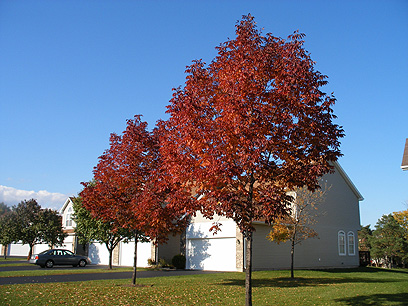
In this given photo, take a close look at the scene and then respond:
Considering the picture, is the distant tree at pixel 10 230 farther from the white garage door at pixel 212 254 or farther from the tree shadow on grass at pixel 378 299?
the tree shadow on grass at pixel 378 299

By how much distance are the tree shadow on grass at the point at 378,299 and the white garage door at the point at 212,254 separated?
488 inches

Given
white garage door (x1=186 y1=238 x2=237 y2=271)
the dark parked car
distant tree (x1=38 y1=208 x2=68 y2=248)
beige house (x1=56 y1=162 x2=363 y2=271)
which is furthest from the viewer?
distant tree (x1=38 y1=208 x2=68 y2=248)

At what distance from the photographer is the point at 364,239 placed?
57062 millimetres

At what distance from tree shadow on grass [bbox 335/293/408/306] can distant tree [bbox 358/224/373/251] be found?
1484 inches

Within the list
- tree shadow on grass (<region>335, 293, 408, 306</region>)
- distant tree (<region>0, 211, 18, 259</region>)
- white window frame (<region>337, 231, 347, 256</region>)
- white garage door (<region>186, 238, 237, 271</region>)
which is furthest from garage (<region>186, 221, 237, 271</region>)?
distant tree (<region>0, 211, 18, 259</region>)

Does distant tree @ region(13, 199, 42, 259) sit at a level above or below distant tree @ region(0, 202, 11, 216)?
→ below

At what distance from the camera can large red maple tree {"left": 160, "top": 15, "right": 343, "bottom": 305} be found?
29.1 ft

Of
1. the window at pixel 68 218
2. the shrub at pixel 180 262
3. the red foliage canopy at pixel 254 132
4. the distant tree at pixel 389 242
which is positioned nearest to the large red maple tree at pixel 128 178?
the red foliage canopy at pixel 254 132

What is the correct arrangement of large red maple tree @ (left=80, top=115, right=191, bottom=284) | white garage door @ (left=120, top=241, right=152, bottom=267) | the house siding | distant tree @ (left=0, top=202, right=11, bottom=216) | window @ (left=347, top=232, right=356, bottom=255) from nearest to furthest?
large red maple tree @ (left=80, top=115, right=191, bottom=284) < the house siding < white garage door @ (left=120, top=241, right=152, bottom=267) < window @ (left=347, top=232, right=356, bottom=255) < distant tree @ (left=0, top=202, right=11, bottom=216)

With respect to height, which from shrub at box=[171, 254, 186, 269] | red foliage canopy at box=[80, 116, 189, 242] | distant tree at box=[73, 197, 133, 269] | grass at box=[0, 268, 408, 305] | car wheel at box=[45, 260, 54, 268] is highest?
red foliage canopy at box=[80, 116, 189, 242]

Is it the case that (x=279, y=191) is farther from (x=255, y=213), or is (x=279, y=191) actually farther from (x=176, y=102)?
(x=176, y=102)

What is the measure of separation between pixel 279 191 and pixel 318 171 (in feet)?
3.63

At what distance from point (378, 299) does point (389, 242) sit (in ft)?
107

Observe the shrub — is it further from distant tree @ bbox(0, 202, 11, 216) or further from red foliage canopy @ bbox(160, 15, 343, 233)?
distant tree @ bbox(0, 202, 11, 216)
